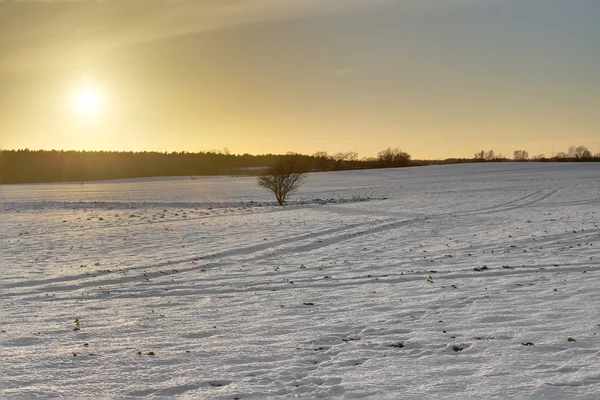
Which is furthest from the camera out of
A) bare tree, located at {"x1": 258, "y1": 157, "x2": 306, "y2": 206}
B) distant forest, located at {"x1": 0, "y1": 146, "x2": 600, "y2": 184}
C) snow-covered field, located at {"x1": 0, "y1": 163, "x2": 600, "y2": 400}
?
distant forest, located at {"x1": 0, "y1": 146, "x2": 600, "y2": 184}

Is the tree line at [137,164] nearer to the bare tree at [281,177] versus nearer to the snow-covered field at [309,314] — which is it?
the bare tree at [281,177]

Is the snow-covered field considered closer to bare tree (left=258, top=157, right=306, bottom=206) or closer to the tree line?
bare tree (left=258, top=157, right=306, bottom=206)

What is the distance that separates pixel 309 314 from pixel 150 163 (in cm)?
13899

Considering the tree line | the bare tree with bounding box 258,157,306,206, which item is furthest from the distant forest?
the bare tree with bounding box 258,157,306,206

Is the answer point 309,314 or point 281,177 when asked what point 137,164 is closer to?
point 281,177

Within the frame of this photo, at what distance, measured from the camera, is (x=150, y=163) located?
464ft

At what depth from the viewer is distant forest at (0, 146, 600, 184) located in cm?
10625

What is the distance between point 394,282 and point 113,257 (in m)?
8.85

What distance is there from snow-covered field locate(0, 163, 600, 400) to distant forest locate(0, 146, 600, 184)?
7858cm

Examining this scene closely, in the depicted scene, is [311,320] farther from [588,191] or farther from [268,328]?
[588,191]

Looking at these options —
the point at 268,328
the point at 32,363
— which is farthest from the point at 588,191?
the point at 32,363

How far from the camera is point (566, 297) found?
9109 mm

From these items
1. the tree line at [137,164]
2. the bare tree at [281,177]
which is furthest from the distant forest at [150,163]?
the bare tree at [281,177]

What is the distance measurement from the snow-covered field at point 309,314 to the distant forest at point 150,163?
7858cm
